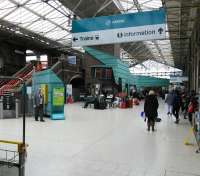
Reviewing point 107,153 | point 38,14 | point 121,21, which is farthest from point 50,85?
point 38,14

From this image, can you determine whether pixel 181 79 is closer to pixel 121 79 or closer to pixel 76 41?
pixel 121 79

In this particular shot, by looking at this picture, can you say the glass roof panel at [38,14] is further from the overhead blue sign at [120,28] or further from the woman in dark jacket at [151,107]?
the woman in dark jacket at [151,107]

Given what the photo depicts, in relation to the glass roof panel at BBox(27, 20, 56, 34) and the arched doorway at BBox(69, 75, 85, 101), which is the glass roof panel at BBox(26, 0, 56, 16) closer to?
the glass roof panel at BBox(27, 20, 56, 34)

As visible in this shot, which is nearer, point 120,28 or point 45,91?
point 120,28

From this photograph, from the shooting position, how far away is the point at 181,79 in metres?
33.7

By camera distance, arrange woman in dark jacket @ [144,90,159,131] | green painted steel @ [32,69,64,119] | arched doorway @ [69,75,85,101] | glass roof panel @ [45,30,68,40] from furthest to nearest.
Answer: arched doorway @ [69,75,85,101], glass roof panel @ [45,30,68,40], green painted steel @ [32,69,64,119], woman in dark jacket @ [144,90,159,131]

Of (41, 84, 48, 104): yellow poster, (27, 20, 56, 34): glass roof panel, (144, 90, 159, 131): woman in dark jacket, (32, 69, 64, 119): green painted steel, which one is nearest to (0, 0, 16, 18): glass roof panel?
(27, 20, 56, 34): glass roof panel

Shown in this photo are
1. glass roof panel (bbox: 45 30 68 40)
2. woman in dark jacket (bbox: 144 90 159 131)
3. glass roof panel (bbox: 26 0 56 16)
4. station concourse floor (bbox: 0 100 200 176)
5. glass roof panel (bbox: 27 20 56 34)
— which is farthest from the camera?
glass roof panel (bbox: 45 30 68 40)

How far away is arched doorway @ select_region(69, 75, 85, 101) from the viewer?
33872 millimetres

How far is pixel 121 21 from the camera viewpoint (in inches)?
439

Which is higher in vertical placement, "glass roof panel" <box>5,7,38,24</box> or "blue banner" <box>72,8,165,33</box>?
"glass roof panel" <box>5,7,38,24</box>

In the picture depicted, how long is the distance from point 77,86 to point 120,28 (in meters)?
25.4

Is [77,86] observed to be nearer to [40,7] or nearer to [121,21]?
[40,7]

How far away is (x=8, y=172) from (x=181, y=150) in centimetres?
458
